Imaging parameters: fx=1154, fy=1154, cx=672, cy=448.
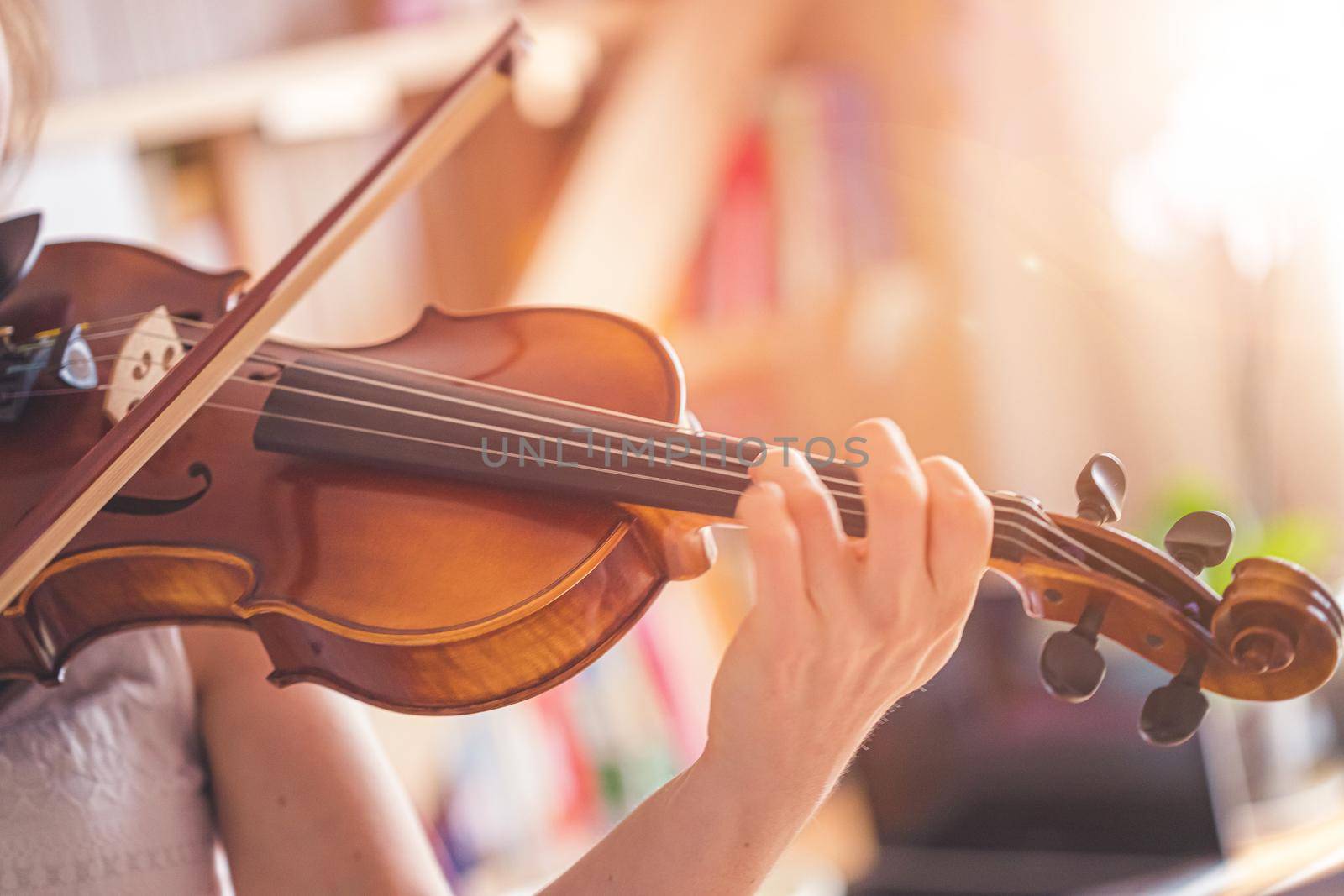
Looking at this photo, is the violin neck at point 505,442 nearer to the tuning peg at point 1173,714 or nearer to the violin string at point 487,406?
the violin string at point 487,406

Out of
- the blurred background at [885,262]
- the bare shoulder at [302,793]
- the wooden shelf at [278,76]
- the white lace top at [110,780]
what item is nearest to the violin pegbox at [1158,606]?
the bare shoulder at [302,793]

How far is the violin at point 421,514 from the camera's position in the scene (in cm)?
53

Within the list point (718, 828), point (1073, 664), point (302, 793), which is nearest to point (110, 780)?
point (302, 793)

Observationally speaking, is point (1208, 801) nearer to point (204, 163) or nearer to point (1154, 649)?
point (1154, 649)

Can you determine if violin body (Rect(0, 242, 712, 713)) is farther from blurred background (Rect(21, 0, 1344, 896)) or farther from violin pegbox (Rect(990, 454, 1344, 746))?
blurred background (Rect(21, 0, 1344, 896))

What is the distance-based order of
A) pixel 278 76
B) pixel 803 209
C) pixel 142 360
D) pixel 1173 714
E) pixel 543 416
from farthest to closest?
1. pixel 803 209
2. pixel 278 76
3. pixel 142 360
4. pixel 543 416
5. pixel 1173 714

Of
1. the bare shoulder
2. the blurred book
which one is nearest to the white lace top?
the bare shoulder

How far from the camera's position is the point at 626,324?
665 millimetres

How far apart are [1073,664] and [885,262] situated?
1.31 m

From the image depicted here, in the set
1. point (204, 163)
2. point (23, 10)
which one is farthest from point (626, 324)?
point (204, 163)

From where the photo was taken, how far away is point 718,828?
0.55m

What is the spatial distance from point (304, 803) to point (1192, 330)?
132 cm

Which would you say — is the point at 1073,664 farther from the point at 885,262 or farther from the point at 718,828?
the point at 885,262

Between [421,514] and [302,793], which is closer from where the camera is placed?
[421,514]
